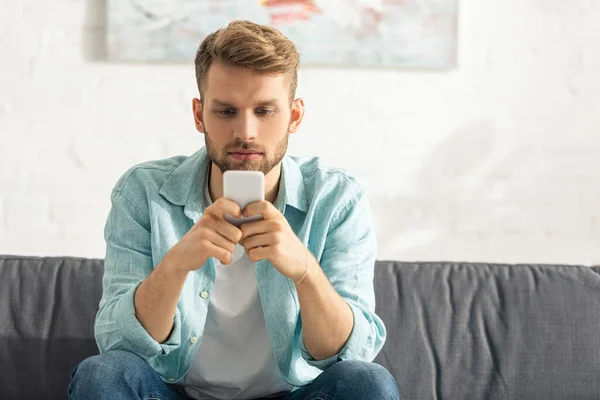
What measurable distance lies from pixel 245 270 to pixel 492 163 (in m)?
1.23

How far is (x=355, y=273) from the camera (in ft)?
6.24

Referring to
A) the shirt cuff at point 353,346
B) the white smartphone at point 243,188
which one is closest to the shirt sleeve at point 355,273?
the shirt cuff at point 353,346

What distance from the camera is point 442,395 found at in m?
2.15

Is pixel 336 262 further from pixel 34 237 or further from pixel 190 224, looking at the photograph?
pixel 34 237

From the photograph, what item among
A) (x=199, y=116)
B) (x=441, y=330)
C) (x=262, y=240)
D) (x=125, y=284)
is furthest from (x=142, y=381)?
(x=441, y=330)

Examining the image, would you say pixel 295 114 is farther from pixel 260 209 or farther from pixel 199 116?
pixel 260 209

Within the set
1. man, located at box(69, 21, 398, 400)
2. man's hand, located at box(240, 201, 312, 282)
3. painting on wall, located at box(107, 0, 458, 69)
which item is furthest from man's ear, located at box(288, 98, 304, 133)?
painting on wall, located at box(107, 0, 458, 69)

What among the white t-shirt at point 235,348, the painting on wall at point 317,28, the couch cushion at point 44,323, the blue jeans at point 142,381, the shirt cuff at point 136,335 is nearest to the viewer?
the blue jeans at point 142,381

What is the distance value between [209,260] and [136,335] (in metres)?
0.25

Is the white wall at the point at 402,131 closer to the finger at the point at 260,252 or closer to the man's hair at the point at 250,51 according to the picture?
the man's hair at the point at 250,51

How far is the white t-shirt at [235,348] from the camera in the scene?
1909 mm

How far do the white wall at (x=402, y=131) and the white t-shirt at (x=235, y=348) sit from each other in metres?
0.97

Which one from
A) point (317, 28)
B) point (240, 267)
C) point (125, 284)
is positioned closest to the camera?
point (125, 284)

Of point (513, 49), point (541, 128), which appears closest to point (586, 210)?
point (541, 128)
